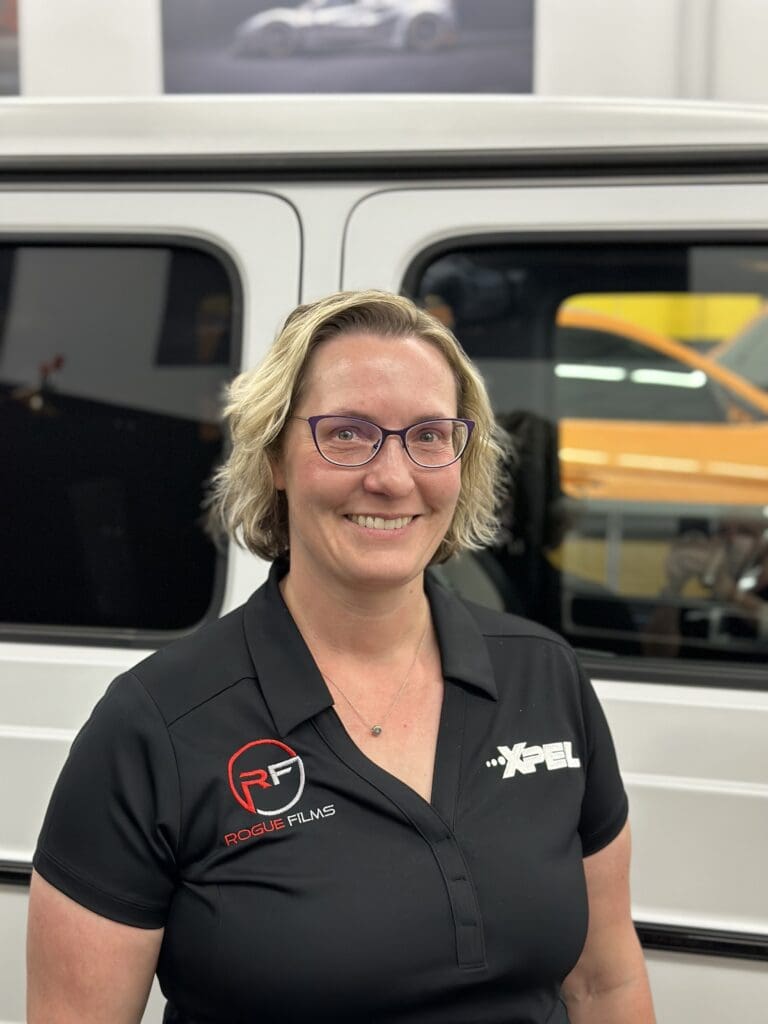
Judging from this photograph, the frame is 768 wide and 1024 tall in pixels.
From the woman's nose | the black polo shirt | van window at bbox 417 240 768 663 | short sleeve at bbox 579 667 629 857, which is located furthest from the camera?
van window at bbox 417 240 768 663

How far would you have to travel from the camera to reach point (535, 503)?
213 cm

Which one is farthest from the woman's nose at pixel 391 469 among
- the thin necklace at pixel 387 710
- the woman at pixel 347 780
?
the thin necklace at pixel 387 710

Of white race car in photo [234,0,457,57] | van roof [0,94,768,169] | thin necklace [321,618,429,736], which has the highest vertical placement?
white race car in photo [234,0,457,57]

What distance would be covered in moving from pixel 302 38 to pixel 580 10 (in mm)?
580

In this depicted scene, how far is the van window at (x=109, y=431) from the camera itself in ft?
7.14

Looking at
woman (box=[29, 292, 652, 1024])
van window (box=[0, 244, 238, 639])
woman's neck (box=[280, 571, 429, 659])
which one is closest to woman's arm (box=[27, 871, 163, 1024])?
woman (box=[29, 292, 652, 1024])

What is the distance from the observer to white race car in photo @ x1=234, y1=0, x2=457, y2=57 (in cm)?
239

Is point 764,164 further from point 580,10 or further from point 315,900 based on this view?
point 315,900

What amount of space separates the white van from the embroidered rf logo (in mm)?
555

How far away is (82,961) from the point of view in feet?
4.14

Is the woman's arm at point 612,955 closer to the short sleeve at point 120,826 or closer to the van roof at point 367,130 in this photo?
the short sleeve at point 120,826

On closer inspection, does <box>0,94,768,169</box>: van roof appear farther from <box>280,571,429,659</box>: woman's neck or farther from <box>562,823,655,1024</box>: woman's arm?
<box>562,823,655,1024</box>: woman's arm

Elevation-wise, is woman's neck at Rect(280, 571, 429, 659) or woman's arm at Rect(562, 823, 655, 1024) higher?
woman's neck at Rect(280, 571, 429, 659)

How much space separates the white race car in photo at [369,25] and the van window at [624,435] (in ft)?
1.99
